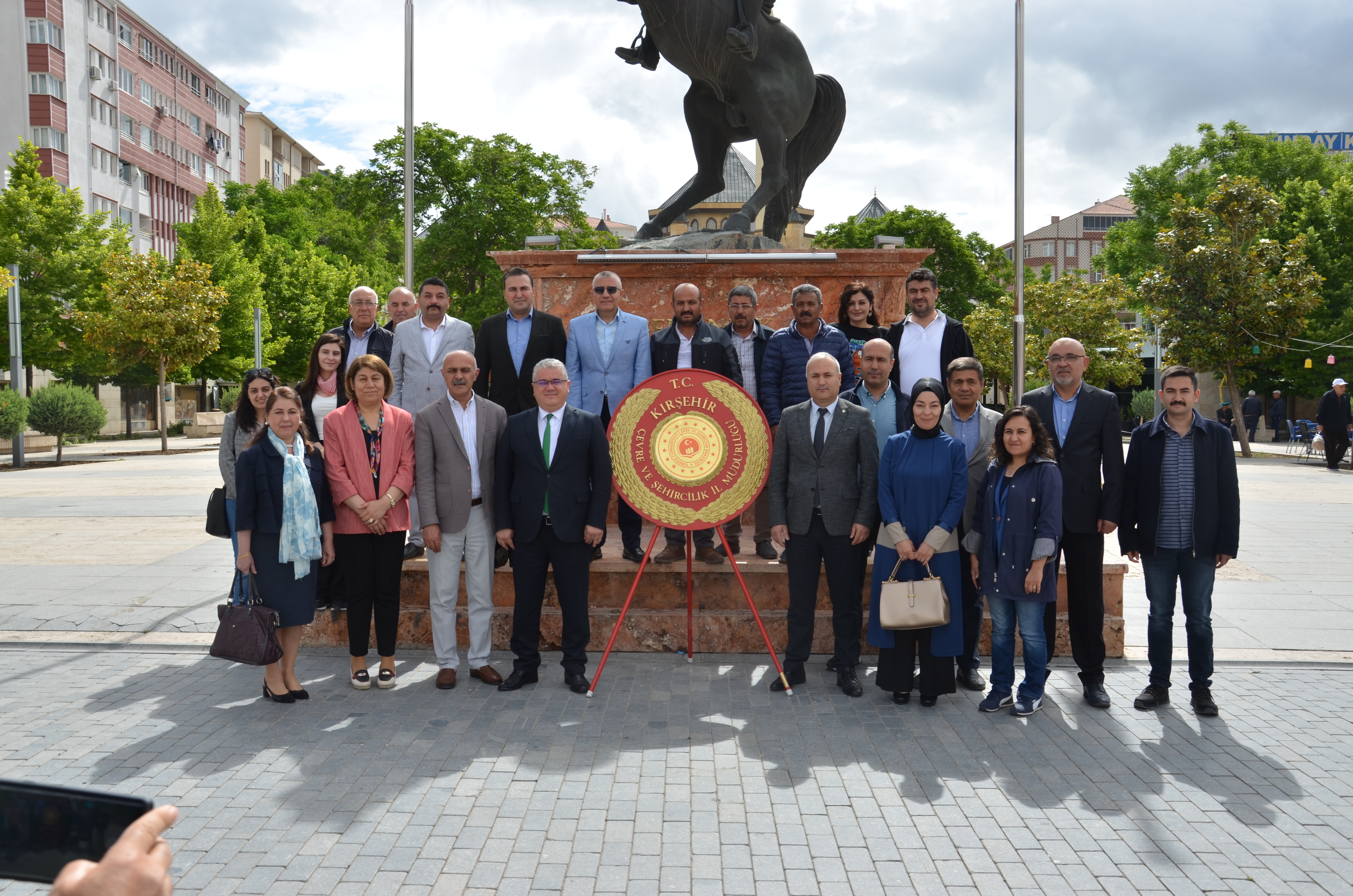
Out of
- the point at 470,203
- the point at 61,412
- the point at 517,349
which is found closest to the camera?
the point at 517,349

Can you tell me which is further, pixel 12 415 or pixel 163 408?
pixel 163 408

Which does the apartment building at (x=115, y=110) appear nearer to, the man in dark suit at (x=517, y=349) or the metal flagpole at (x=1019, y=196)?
the metal flagpole at (x=1019, y=196)

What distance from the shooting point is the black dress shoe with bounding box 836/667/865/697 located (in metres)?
5.79

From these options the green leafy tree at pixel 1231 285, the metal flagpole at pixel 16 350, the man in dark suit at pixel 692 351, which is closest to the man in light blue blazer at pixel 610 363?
the man in dark suit at pixel 692 351

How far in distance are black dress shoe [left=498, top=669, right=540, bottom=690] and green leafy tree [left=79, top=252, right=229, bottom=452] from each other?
2904cm

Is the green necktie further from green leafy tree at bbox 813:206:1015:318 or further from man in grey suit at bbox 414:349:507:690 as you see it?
green leafy tree at bbox 813:206:1015:318

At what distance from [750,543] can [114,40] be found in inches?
2354

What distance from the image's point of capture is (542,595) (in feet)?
19.8

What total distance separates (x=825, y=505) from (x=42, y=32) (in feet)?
180

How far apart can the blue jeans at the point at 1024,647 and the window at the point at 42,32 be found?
5559cm

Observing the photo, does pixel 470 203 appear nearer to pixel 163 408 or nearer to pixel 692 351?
pixel 163 408

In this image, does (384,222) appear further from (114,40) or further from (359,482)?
(359,482)

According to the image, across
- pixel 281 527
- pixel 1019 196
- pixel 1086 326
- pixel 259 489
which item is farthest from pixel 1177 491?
pixel 1086 326

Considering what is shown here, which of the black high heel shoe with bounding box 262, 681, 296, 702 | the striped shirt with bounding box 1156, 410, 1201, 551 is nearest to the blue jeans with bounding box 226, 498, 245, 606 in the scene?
the black high heel shoe with bounding box 262, 681, 296, 702
